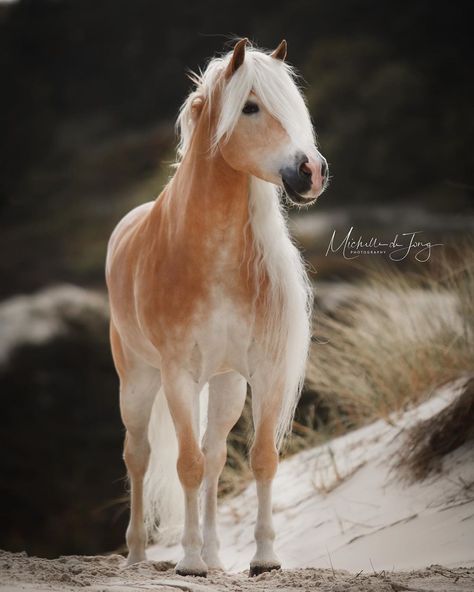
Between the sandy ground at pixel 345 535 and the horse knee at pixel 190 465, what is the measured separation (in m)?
0.34

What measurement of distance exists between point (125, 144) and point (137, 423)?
10816 millimetres

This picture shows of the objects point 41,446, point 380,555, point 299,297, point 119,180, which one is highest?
point 119,180

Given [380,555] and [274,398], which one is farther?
[380,555]

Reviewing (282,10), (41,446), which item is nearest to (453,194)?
(282,10)

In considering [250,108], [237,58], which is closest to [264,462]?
[250,108]

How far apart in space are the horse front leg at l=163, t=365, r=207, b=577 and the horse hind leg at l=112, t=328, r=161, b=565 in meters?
0.72

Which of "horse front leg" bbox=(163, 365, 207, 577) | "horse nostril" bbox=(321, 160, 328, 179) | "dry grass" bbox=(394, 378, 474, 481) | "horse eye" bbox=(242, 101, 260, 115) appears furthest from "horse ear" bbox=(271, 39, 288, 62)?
"dry grass" bbox=(394, 378, 474, 481)

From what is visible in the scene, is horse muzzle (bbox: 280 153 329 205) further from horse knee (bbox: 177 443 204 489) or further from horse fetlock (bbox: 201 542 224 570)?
horse fetlock (bbox: 201 542 224 570)

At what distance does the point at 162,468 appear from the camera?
4.13 m

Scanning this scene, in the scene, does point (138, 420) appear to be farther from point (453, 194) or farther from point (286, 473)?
point (453, 194)

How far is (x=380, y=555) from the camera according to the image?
11.7ft

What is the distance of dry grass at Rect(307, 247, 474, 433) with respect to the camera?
477cm

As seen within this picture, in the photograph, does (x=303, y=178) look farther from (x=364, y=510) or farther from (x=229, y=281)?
(x=364, y=510)

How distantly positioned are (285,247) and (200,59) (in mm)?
11697
